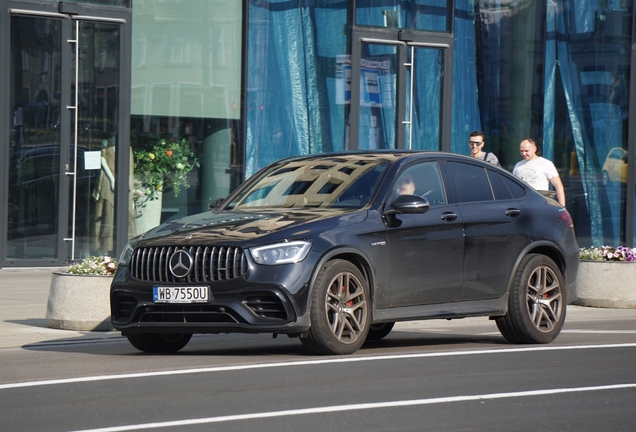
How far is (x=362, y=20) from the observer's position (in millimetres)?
20703

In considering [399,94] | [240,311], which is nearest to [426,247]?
[240,311]

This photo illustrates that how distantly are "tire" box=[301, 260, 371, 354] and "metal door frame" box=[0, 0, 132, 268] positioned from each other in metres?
9.48

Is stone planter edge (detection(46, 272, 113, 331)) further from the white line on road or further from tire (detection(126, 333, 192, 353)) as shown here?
the white line on road

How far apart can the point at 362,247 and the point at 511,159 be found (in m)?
13.5

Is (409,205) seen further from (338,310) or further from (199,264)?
(199,264)

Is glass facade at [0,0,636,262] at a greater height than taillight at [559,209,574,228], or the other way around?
glass facade at [0,0,636,262]

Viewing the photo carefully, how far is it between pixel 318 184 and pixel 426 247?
999mm

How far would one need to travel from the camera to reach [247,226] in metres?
9.41

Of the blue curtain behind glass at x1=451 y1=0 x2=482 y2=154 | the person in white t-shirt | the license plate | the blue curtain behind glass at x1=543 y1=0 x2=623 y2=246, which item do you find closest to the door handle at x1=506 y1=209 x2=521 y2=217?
the license plate

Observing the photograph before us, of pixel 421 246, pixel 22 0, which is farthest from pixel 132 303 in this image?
pixel 22 0

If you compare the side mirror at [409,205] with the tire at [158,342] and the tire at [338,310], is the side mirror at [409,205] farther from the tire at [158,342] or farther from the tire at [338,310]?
the tire at [158,342]

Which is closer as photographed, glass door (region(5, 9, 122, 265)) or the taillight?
the taillight

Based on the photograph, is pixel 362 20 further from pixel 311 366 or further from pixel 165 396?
pixel 165 396

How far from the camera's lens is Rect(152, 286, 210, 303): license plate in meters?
9.12
